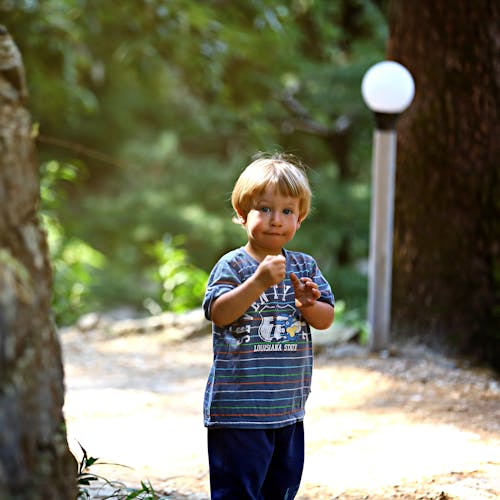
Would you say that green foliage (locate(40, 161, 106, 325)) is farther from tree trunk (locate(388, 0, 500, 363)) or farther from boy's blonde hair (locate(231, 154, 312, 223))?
boy's blonde hair (locate(231, 154, 312, 223))

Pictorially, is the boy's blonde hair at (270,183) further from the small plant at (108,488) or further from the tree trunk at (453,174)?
the tree trunk at (453,174)

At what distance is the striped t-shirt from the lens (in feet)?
7.18

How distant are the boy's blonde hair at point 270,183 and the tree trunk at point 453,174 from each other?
8.24 feet

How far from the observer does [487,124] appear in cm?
454

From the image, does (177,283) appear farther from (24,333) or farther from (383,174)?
(24,333)

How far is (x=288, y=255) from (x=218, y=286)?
0.29m

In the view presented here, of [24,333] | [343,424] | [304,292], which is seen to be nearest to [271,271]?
[304,292]

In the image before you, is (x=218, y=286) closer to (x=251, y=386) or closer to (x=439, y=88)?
(x=251, y=386)

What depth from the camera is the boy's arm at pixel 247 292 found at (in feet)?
6.68

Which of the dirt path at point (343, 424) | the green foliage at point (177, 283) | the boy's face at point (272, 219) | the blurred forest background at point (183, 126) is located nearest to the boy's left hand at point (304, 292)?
the boy's face at point (272, 219)

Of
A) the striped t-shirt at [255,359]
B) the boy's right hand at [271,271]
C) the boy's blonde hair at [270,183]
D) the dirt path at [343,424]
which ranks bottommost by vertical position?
the dirt path at [343,424]

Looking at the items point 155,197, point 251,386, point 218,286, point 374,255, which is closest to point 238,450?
point 251,386

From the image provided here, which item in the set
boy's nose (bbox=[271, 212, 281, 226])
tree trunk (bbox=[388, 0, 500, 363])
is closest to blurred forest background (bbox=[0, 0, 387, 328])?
tree trunk (bbox=[388, 0, 500, 363])

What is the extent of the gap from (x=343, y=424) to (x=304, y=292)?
5.35ft
